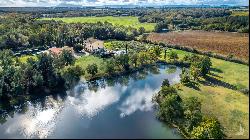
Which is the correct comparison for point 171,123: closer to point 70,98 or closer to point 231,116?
point 231,116

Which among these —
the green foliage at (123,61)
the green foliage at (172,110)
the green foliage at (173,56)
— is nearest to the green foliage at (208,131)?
the green foliage at (172,110)

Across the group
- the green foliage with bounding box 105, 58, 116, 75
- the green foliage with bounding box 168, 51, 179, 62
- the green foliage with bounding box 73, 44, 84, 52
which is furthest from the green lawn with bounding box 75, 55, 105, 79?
the green foliage with bounding box 168, 51, 179, 62

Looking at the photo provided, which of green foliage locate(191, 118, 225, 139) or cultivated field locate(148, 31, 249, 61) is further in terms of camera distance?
cultivated field locate(148, 31, 249, 61)

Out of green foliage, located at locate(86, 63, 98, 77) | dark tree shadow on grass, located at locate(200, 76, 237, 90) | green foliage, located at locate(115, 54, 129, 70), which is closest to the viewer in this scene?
dark tree shadow on grass, located at locate(200, 76, 237, 90)

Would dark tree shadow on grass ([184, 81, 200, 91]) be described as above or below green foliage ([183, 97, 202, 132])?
below

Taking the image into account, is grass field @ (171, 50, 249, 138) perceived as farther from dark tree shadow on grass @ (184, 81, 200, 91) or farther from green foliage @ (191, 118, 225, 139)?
green foliage @ (191, 118, 225, 139)

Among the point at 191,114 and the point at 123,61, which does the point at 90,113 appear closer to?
the point at 191,114
